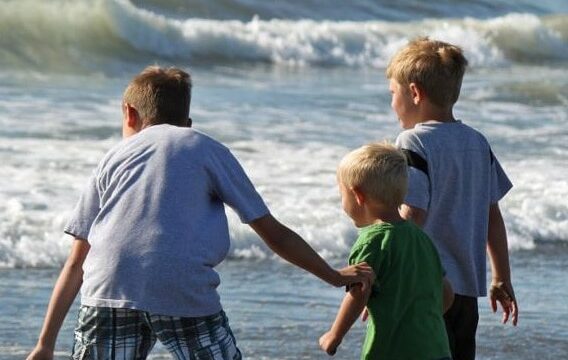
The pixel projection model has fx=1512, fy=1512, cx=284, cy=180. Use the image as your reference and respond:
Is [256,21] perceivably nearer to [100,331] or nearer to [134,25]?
[134,25]

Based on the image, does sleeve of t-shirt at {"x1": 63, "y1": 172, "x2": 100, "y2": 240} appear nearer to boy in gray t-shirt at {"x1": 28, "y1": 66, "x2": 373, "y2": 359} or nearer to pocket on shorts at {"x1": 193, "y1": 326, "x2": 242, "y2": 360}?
boy in gray t-shirt at {"x1": 28, "y1": 66, "x2": 373, "y2": 359}

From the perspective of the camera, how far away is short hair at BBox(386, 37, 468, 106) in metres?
4.08

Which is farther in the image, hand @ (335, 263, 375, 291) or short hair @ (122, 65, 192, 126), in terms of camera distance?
short hair @ (122, 65, 192, 126)

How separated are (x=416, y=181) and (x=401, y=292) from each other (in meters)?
0.40

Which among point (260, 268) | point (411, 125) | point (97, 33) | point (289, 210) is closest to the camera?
point (411, 125)

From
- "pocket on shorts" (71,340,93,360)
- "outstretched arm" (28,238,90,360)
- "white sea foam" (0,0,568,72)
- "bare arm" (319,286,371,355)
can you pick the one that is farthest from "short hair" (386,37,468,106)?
"white sea foam" (0,0,568,72)

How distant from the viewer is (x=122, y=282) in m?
3.68

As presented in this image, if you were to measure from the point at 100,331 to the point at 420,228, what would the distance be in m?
0.87

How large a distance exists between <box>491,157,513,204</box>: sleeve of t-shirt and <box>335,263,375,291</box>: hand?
0.76 m

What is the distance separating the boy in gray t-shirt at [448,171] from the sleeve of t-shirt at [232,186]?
0.49 m

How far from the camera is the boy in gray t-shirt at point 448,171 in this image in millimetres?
4074

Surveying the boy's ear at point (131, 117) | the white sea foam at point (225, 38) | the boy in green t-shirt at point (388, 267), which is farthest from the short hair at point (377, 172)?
the white sea foam at point (225, 38)

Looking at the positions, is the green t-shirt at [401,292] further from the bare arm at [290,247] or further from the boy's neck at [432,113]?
the boy's neck at [432,113]

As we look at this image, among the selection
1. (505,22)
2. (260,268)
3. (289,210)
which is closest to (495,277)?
(260,268)
